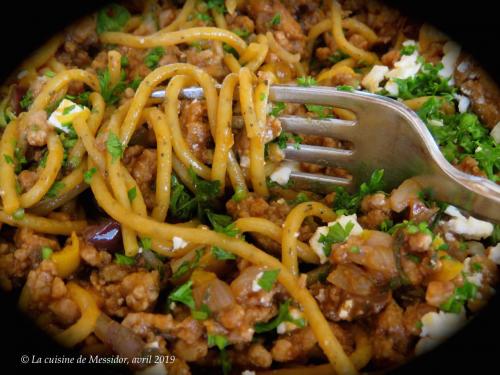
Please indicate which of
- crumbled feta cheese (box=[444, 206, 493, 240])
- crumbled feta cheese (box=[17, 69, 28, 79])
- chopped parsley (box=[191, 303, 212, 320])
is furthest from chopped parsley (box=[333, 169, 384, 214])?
crumbled feta cheese (box=[17, 69, 28, 79])

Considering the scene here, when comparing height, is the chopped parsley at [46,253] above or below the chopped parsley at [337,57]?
below

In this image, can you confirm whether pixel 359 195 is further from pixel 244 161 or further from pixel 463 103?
pixel 463 103

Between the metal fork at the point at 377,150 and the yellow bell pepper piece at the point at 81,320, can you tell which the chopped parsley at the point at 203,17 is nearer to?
the metal fork at the point at 377,150

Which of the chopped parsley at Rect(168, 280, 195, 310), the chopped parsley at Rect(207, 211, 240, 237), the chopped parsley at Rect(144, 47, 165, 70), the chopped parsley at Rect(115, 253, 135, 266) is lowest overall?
the chopped parsley at Rect(115, 253, 135, 266)

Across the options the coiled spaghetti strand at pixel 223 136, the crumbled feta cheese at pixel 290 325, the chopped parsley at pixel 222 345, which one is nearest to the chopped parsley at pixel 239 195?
the coiled spaghetti strand at pixel 223 136

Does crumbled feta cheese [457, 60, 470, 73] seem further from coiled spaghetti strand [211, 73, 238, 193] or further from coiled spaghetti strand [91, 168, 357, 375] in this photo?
coiled spaghetti strand [91, 168, 357, 375]

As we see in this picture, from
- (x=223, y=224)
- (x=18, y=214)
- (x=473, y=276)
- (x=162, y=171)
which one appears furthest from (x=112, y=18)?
(x=473, y=276)
